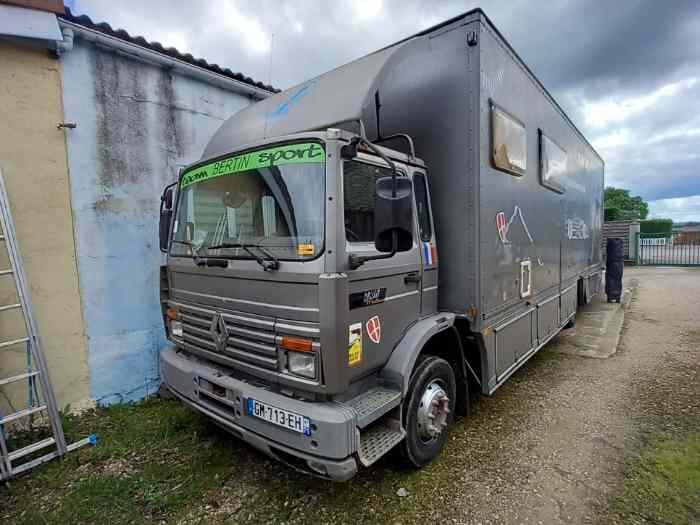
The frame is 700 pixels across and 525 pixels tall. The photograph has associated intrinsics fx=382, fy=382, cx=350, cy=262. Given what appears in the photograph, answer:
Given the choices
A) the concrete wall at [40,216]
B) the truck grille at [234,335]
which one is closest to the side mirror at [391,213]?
the truck grille at [234,335]

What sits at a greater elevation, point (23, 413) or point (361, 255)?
point (361, 255)

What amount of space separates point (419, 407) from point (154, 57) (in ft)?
15.0

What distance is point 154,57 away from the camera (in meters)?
4.29

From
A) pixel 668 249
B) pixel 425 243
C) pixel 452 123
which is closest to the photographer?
pixel 425 243

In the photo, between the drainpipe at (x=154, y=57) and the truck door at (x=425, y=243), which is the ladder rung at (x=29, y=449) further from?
the drainpipe at (x=154, y=57)

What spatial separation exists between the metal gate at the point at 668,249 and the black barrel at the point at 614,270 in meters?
11.6

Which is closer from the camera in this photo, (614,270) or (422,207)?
(422,207)

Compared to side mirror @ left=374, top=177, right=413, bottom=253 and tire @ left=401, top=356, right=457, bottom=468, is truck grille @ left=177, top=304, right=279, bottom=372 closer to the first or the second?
Answer: side mirror @ left=374, top=177, right=413, bottom=253

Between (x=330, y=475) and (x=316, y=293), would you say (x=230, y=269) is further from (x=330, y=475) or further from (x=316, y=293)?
(x=330, y=475)

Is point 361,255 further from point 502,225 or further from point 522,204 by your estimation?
point 522,204

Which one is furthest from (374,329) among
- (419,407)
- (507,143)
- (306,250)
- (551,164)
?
(551,164)

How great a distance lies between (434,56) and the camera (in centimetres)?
322

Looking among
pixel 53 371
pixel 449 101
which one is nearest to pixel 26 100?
pixel 53 371

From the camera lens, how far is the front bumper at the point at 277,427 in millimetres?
2086
